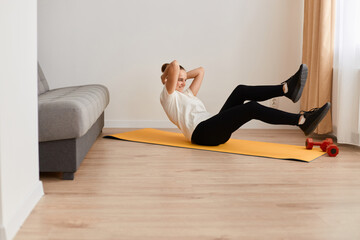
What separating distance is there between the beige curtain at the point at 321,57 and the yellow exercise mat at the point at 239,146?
0.56 metres

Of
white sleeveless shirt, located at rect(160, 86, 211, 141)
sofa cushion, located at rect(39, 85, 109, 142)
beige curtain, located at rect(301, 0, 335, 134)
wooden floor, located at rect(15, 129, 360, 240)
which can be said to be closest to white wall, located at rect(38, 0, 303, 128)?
beige curtain, located at rect(301, 0, 335, 134)

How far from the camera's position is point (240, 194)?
6.96 ft

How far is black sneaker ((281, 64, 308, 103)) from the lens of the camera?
277cm

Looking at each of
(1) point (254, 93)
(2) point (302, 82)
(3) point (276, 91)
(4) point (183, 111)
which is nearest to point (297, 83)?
(2) point (302, 82)

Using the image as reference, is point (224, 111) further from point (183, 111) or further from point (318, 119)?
point (318, 119)

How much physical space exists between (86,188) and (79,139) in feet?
1.23

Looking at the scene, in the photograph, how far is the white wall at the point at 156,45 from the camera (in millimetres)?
4309

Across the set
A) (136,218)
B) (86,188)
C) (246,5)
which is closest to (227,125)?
(86,188)

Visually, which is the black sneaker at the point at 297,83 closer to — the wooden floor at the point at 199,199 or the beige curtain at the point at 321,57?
the wooden floor at the point at 199,199

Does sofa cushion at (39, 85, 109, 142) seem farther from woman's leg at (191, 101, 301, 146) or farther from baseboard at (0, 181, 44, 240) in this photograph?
woman's leg at (191, 101, 301, 146)

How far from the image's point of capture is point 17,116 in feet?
5.51

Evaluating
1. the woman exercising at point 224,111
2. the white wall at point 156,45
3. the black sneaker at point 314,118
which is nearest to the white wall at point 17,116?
the woman exercising at point 224,111

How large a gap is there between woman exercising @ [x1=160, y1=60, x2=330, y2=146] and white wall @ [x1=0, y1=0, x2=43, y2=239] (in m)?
1.40

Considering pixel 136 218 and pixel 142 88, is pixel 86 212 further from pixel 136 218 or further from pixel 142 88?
pixel 142 88
